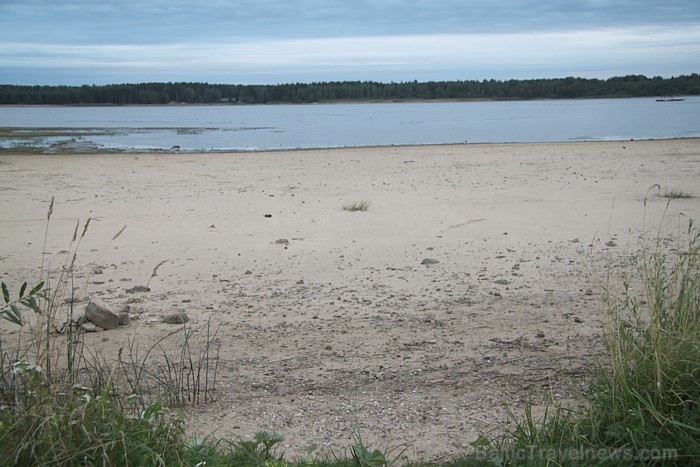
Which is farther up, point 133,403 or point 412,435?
point 133,403

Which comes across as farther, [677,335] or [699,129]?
[699,129]

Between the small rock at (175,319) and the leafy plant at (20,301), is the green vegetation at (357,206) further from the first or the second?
the leafy plant at (20,301)

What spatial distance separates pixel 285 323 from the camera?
248 inches

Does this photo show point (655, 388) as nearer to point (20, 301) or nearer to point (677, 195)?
point (20, 301)

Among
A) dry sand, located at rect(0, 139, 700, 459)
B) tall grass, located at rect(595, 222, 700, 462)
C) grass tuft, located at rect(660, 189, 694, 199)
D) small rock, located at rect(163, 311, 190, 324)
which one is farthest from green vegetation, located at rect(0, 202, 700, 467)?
grass tuft, located at rect(660, 189, 694, 199)

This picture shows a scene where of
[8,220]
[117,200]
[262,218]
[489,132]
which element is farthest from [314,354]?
[489,132]

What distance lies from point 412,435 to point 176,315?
2803 mm

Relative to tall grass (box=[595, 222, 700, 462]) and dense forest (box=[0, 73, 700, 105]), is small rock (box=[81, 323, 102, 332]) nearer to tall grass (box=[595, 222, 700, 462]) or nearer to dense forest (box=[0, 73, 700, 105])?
tall grass (box=[595, 222, 700, 462])

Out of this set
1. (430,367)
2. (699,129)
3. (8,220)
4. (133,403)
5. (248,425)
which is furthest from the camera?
(699,129)

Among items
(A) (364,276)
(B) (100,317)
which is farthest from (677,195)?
(B) (100,317)

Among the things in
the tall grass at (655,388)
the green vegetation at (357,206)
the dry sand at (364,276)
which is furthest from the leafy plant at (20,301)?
the green vegetation at (357,206)

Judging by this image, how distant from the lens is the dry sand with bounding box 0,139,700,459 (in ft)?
15.3

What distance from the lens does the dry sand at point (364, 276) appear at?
466 centimetres

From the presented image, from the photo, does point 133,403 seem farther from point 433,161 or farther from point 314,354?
point 433,161
